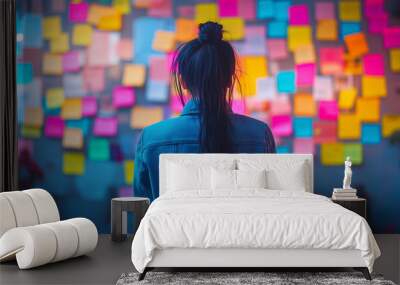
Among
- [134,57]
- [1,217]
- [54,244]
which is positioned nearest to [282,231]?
[54,244]

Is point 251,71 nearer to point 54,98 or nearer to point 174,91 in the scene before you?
point 174,91

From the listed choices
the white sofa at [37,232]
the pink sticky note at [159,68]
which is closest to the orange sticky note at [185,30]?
the pink sticky note at [159,68]

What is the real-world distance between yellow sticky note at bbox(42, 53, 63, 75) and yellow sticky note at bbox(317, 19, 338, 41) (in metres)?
2.83

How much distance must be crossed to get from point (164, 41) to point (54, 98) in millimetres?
1351

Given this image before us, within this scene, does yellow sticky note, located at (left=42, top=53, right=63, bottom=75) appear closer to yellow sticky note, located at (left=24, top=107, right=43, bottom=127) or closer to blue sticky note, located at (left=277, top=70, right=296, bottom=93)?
yellow sticky note, located at (left=24, top=107, right=43, bottom=127)

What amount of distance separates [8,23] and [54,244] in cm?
266

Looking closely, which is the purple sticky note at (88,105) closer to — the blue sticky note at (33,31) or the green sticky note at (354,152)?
the blue sticky note at (33,31)

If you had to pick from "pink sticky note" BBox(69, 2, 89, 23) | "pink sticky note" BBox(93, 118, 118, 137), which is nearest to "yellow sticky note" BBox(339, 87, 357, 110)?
"pink sticky note" BBox(93, 118, 118, 137)

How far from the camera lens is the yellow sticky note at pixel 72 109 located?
7.12 meters

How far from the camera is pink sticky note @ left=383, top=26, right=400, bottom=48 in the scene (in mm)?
7027

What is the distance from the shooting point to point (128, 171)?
7109 millimetres

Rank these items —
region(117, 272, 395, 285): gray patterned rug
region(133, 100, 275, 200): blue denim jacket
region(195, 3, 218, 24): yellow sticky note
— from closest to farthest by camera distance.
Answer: region(117, 272, 395, 285): gray patterned rug < region(133, 100, 275, 200): blue denim jacket < region(195, 3, 218, 24): yellow sticky note

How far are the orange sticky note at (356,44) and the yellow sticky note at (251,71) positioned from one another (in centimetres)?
92

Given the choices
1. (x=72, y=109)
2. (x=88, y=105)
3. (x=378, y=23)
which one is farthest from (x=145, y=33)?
(x=378, y=23)
